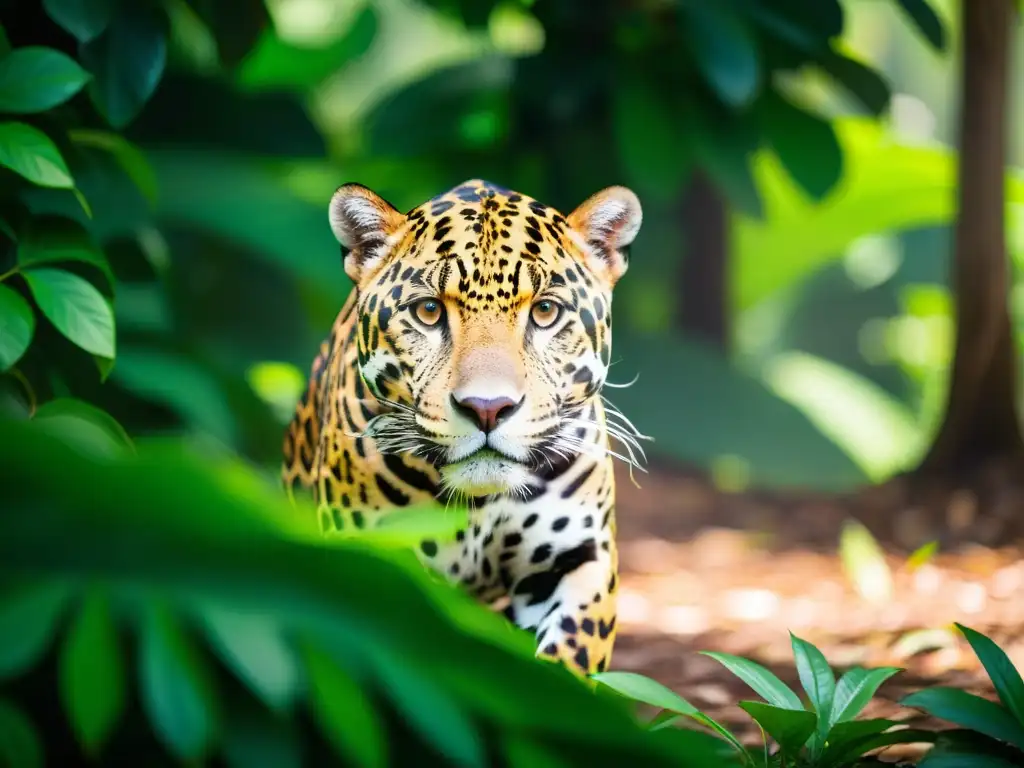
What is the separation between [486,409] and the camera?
8.68 feet

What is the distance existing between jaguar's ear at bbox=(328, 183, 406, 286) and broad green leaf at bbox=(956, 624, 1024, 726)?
5.53ft

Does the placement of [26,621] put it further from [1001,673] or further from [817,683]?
[1001,673]

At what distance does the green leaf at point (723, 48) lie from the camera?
4.71 m

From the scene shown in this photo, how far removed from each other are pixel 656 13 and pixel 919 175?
156 inches

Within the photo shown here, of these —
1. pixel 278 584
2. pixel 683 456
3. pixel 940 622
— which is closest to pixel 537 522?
pixel 278 584

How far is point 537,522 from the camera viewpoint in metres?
3.07

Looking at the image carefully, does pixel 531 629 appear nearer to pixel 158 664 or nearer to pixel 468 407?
pixel 468 407

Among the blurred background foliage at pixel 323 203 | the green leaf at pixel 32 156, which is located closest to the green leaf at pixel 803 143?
the blurred background foliage at pixel 323 203

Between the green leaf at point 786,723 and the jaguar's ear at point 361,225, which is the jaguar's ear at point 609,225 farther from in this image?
the green leaf at point 786,723

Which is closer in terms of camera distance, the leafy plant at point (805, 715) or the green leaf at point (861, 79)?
the leafy plant at point (805, 715)

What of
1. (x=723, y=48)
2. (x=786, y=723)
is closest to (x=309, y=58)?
(x=723, y=48)

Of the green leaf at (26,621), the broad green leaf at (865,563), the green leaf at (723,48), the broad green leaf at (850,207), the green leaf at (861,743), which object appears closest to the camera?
the green leaf at (26,621)

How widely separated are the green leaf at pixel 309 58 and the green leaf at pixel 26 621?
7.33 metres

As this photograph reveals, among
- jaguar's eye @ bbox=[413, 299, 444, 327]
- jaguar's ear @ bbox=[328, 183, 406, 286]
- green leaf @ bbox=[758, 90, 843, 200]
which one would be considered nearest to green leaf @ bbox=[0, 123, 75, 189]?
jaguar's ear @ bbox=[328, 183, 406, 286]
